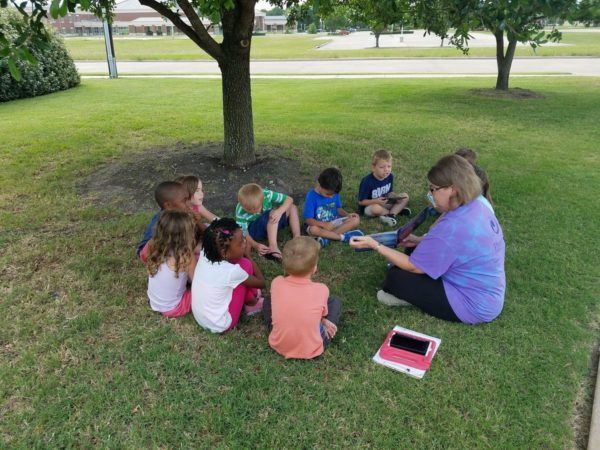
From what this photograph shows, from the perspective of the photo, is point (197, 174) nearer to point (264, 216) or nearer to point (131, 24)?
point (264, 216)

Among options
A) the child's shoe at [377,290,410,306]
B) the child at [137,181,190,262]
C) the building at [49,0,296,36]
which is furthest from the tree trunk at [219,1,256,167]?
the building at [49,0,296,36]

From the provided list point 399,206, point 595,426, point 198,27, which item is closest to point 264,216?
point 399,206

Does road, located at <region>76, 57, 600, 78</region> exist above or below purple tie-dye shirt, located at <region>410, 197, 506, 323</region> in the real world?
above

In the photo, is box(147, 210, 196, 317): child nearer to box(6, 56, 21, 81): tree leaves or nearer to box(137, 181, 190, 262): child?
box(137, 181, 190, 262): child

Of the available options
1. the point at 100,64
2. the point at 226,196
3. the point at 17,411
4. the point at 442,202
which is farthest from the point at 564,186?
the point at 100,64

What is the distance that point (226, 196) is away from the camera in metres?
5.95

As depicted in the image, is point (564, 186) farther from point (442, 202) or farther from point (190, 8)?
point (190, 8)

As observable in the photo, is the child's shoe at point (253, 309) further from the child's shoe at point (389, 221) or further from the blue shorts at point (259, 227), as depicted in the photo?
the child's shoe at point (389, 221)

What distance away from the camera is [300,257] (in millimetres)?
3008

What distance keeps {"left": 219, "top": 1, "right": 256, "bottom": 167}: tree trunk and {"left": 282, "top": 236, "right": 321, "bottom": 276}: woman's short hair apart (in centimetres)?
375

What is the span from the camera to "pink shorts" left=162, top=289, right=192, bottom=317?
3633 millimetres

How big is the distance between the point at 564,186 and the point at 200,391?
5728mm

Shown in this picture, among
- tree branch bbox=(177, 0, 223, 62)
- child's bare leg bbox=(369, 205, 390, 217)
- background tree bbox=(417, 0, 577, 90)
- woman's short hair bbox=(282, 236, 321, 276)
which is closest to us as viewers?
background tree bbox=(417, 0, 577, 90)

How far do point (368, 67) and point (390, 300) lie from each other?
2276 centimetres
